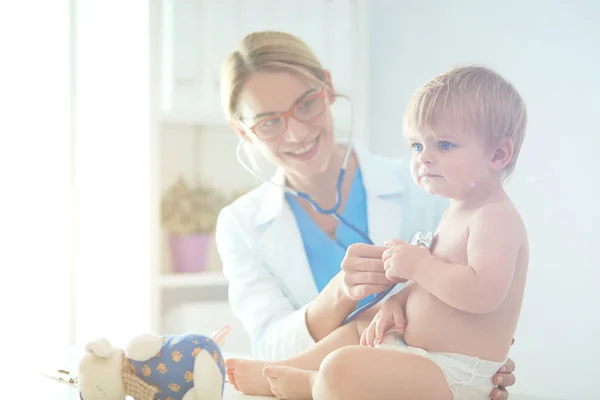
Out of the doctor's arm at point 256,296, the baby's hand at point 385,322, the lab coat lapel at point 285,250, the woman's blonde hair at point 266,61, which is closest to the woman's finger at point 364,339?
the baby's hand at point 385,322

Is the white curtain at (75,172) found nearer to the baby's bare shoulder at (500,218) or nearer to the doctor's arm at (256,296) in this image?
the doctor's arm at (256,296)

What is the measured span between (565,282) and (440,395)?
25 cm

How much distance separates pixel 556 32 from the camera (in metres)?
0.86

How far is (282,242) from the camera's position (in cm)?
107

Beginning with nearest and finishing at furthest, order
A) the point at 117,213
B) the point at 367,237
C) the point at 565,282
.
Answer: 1. the point at 565,282
2. the point at 367,237
3. the point at 117,213

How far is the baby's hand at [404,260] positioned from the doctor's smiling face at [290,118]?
366 mm

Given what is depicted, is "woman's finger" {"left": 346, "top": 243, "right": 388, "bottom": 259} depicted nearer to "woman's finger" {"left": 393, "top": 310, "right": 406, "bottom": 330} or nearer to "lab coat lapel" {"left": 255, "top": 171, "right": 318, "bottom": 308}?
"woman's finger" {"left": 393, "top": 310, "right": 406, "bottom": 330}

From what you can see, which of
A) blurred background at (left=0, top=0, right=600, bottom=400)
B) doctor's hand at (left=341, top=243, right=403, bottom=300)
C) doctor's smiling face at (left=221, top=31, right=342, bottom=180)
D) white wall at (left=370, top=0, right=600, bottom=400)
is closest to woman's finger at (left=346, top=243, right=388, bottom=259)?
doctor's hand at (left=341, top=243, right=403, bottom=300)

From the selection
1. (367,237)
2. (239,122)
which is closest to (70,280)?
(239,122)

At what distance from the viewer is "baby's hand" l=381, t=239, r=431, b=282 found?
68cm

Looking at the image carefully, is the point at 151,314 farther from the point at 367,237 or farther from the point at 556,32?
the point at 556,32

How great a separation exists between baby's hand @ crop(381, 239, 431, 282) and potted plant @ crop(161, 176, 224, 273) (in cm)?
116

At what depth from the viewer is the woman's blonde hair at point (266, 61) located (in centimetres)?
102

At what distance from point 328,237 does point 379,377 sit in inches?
15.7
